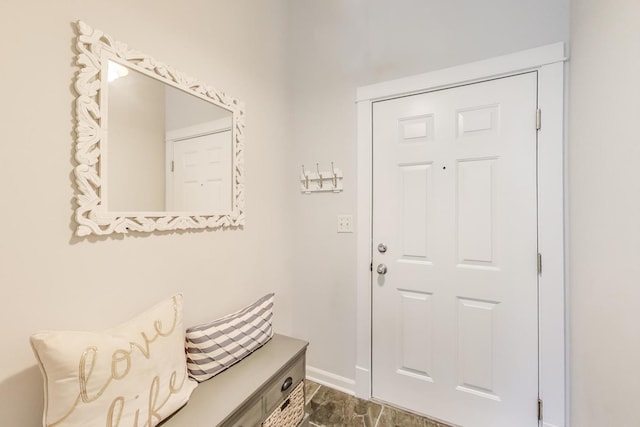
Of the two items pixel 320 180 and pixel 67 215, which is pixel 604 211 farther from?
pixel 67 215

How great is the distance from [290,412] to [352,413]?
52 cm

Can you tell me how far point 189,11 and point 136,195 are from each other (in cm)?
91

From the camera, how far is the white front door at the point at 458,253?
4.62 feet

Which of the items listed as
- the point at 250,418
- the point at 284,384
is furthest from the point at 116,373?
the point at 284,384

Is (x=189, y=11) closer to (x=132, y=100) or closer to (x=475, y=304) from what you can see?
(x=132, y=100)

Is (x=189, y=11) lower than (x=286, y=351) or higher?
higher

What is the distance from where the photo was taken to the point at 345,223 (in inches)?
72.9

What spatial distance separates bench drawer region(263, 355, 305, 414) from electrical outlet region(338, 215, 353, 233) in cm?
82

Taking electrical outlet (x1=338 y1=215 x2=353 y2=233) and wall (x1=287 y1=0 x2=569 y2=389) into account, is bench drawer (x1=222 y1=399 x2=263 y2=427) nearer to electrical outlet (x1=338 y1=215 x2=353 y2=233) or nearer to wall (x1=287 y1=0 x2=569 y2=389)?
wall (x1=287 y1=0 x2=569 y2=389)

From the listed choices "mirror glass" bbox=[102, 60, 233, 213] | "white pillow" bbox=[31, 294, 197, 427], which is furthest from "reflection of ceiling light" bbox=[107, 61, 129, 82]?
"white pillow" bbox=[31, 294, 197, 427]

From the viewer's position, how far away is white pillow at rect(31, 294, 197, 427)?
0.72 meters

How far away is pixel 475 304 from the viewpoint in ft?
4.98

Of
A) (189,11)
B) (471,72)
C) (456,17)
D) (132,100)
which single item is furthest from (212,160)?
(456,17)

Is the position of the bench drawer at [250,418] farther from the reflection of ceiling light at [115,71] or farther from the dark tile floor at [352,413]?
the reflection of ceiling light at [115,71]
